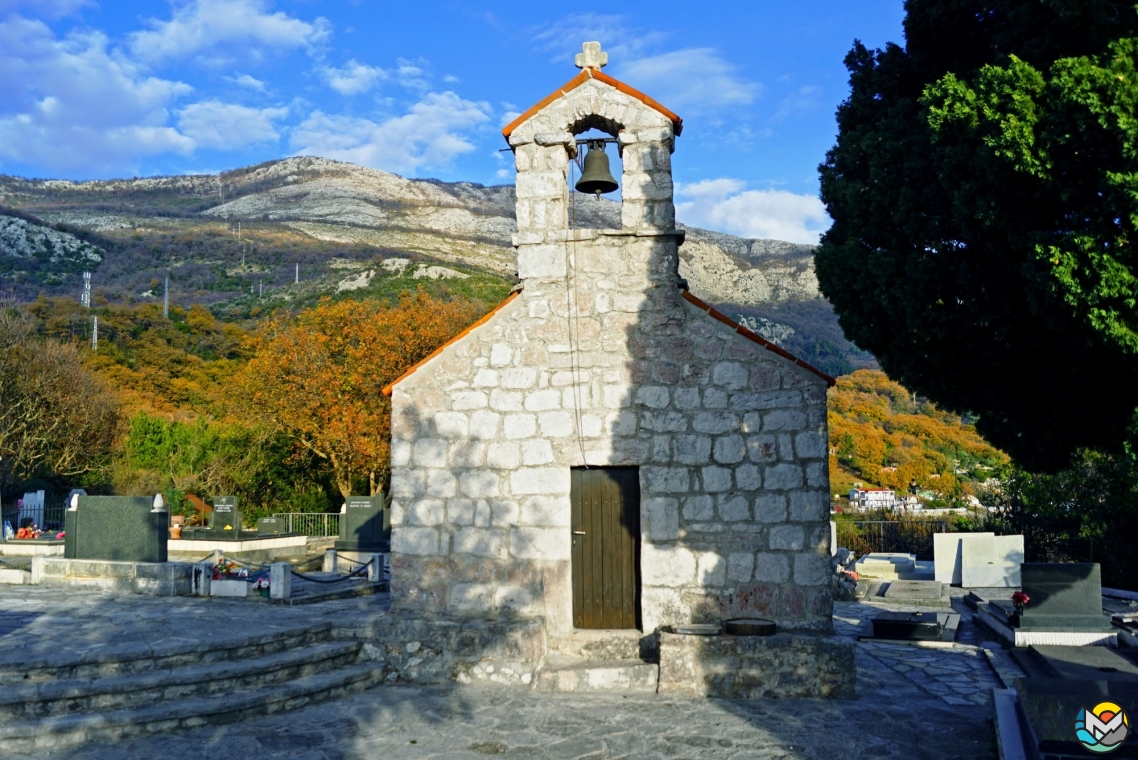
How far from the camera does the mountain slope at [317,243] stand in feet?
216

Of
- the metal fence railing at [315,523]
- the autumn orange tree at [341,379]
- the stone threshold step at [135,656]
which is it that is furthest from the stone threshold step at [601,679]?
the metal fence railing at [315,523]

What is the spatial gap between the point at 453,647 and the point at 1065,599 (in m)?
7.84

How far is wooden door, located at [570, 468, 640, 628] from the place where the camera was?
364 inches

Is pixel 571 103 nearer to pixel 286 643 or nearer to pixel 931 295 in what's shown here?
pixel 931 295

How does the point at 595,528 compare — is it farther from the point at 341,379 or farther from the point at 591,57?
the point at 341,379

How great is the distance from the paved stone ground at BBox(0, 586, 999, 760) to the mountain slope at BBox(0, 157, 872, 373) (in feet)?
154

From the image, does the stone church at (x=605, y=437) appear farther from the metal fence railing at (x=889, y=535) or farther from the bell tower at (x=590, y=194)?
the metal fence railing at (x=889, y=535)

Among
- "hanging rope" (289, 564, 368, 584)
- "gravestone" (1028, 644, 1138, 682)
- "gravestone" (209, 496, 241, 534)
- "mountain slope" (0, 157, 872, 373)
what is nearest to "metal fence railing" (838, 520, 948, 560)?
"gravestone" (1028, 644, 1138, 682)

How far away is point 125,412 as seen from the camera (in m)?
31.1

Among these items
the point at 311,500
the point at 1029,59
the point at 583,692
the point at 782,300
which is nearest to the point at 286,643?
the point at 583,692

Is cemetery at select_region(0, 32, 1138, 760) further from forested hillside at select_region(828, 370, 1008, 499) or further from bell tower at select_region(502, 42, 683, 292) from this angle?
forested hillside at select_region(828, 370, 1008, 499)

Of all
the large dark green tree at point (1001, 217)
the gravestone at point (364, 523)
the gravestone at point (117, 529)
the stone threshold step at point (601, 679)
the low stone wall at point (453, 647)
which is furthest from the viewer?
the gravestone at point (364, 523)

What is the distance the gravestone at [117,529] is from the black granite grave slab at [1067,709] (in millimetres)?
11691

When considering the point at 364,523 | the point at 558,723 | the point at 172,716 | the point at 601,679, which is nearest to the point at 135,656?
the point at 172,716
